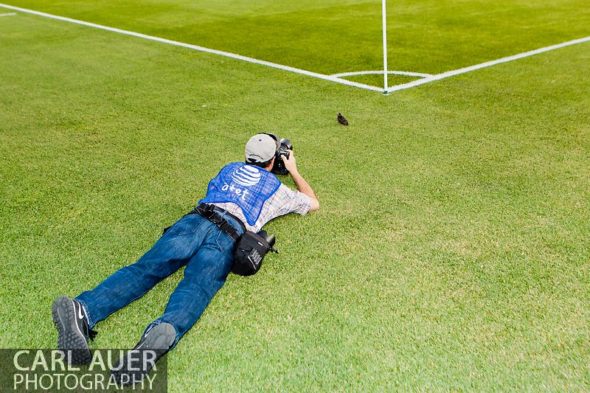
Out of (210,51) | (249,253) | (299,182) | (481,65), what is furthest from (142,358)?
(210,51)

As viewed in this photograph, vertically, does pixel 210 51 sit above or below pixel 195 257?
below

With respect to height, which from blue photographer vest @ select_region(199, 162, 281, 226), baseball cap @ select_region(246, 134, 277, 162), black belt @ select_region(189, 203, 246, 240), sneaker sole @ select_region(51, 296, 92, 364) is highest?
baseball cap @ select_region(246, 134, 277, 162)

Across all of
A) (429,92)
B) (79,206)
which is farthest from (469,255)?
(429,92)

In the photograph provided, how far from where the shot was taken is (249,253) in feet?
16.2

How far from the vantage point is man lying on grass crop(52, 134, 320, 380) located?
432 centimetres

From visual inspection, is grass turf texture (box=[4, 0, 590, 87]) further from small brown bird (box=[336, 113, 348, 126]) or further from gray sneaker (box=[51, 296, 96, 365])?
gray sneaker (box=[51, 296, 96, 365])

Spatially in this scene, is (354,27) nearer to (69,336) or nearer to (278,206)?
(278,206)

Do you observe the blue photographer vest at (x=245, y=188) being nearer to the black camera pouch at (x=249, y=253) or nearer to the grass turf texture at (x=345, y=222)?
the black camera pouch at (x=249, y=253)

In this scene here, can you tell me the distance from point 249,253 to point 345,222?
4.71 feet

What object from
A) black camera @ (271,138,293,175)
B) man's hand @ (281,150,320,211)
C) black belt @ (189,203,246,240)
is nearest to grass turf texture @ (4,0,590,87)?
black camera @ (271,138,293,175)

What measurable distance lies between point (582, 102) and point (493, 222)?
14.4 feet

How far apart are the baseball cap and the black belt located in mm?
674

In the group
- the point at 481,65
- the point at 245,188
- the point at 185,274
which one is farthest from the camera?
the point at 481,65

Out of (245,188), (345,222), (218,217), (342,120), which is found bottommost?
(345,222)
